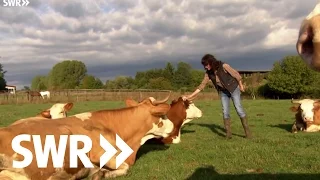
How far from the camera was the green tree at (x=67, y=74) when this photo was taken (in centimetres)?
10438

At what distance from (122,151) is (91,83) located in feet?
299

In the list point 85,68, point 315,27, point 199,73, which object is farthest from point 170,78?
point 315,27

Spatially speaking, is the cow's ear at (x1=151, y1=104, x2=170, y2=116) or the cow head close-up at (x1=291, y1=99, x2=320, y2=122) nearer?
the cow's ear at (x1=151, y1=104, x2=170, y2=116)

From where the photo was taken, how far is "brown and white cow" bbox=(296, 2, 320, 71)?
179 cm

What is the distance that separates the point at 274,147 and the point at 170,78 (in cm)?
8726

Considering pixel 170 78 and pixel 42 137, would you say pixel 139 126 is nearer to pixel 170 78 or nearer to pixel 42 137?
pixel 42 137

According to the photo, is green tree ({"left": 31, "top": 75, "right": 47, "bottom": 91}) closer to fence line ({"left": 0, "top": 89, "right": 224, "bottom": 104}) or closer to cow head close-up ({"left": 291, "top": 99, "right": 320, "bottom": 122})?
fence line ({"left": 0, "top": 89, "right": 224, "bottom": 104})

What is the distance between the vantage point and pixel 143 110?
8539 millimetres

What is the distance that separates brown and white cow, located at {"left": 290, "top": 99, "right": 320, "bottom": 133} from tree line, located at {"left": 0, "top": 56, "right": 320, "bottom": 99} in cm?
3806

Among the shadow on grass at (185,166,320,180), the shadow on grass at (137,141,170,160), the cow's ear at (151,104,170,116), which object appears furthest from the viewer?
the shadow on grass at (137,141,170,160)

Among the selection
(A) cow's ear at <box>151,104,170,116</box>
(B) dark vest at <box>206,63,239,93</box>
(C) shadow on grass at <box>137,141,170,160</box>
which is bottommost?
(C) shadow on grass at <box>137,141,170,160</box>

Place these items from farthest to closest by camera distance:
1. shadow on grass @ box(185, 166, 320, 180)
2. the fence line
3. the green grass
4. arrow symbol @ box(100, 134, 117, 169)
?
the fence line
arrow symbol @ box(100, 134, 117, 169)
the green grass
shadow on grass @ box(185, 166, 320, 180)

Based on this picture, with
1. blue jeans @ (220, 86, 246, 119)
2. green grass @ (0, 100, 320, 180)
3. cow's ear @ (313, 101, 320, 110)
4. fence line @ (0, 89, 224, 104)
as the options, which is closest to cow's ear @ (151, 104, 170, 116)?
green grass @ (0, 100, 320, 180)

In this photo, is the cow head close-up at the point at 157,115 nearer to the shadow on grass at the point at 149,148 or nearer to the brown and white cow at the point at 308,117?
the shadow on grass at the point at 149,148
